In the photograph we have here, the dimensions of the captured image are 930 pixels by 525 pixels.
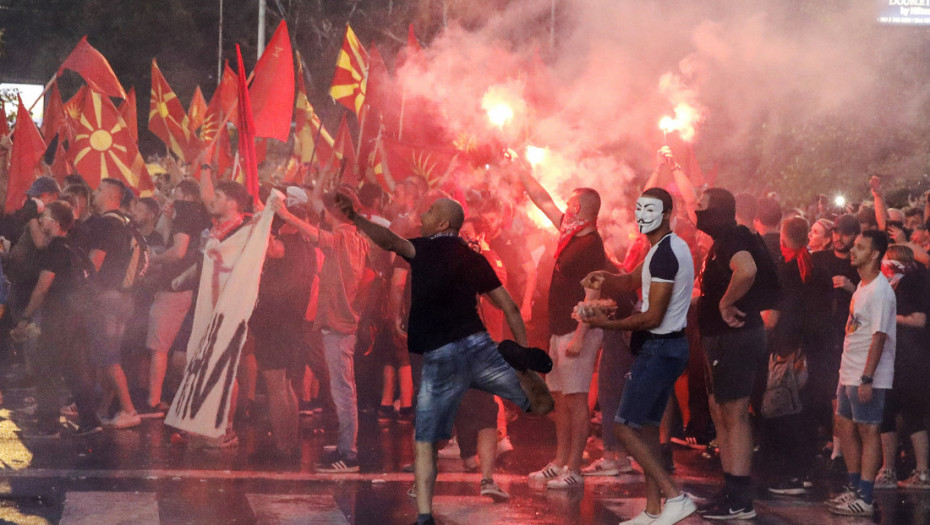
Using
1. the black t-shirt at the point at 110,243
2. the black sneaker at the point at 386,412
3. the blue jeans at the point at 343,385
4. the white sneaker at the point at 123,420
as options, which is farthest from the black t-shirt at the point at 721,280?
the white sneaker at the point at 123,420

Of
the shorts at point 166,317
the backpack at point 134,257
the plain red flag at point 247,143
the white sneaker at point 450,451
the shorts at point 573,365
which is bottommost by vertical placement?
the white sneaker at point 450,451

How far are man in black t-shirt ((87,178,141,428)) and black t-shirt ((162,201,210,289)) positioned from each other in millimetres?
429

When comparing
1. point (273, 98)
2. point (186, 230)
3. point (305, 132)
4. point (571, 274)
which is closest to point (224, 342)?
point (186, 230)

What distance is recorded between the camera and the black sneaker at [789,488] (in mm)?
7867

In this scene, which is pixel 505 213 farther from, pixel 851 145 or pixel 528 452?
pixel 851 145

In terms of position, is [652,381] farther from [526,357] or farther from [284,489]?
[284,489]

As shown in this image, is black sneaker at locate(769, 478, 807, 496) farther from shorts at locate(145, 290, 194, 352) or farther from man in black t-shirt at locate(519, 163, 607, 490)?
shorts at locate(145, 290, 194, 352)

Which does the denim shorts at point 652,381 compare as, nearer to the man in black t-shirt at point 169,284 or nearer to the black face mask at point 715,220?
the black face mask at point 715,220

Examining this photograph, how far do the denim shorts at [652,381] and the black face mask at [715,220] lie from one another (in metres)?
0.95

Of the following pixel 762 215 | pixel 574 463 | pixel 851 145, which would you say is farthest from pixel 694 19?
pixel 851 145

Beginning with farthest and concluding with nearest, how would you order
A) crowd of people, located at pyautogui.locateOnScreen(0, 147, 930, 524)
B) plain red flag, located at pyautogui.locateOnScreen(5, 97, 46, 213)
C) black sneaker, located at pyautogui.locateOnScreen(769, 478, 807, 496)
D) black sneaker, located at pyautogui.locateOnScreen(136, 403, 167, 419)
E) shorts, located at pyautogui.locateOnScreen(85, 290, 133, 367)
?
plain red flag, located at pyautogui.locateOnScreen(5, 97, 46, 213)
black sneaker, located at pyautogui.locateOnScreen(136, 403, 167, 419)
shorts, located at pyautogui.locateOnScreen(85, 290, 133, 367)
black sneaker, located at pyautogui.locateOnScreen(769, 478, 807, 496)
crowd of people, located at pyautogui.locateOnScreen(0, 147, 930, 524)

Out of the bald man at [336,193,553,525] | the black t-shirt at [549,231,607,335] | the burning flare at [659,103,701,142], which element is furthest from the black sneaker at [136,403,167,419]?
the burning flare at [659,103,701,142]

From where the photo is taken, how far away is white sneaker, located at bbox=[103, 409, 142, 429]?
9.48m

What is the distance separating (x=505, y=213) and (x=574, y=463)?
3.06 meters
